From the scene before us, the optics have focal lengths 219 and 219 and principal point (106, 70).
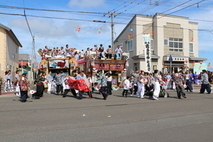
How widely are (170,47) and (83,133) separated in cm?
2526

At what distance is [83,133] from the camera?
568cm

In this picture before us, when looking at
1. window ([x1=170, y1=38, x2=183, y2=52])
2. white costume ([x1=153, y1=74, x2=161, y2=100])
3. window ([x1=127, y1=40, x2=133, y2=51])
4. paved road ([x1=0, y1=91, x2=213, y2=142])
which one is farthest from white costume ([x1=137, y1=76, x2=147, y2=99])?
window ([x1=170, y1=38, x2=183, y2=52])

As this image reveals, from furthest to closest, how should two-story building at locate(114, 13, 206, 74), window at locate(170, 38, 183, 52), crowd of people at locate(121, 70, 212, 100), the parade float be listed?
window at locate(170, 38, 183, 52) → two-story building at locate(114, 13, 206, 74) → the parade float → crowd of people at locate(121, 70, 212, 100)

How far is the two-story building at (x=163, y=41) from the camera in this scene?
27375 millimetres

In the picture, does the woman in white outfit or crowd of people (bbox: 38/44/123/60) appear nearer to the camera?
the woman in white outfit

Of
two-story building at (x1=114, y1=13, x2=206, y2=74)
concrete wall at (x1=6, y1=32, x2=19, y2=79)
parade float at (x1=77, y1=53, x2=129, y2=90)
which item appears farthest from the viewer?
two-story building at (x1=114, y1=13, x2=206, y2=74)

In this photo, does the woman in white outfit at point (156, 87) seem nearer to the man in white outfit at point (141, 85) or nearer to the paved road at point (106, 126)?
the man in white outfit at point (141, 85)

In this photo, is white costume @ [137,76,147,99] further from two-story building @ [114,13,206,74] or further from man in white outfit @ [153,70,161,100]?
two-story building @ [114,13,206,74]

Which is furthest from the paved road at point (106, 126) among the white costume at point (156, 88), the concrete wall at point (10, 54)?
the concrete wall at point (10, 54)

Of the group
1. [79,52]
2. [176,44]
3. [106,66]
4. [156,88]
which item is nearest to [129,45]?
[176,44]

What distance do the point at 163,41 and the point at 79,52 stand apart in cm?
1289

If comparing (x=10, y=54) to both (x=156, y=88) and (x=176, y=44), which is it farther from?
(x=156, y=88)

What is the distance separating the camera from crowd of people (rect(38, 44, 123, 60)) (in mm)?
17737

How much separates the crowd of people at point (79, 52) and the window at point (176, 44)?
42.6ft
